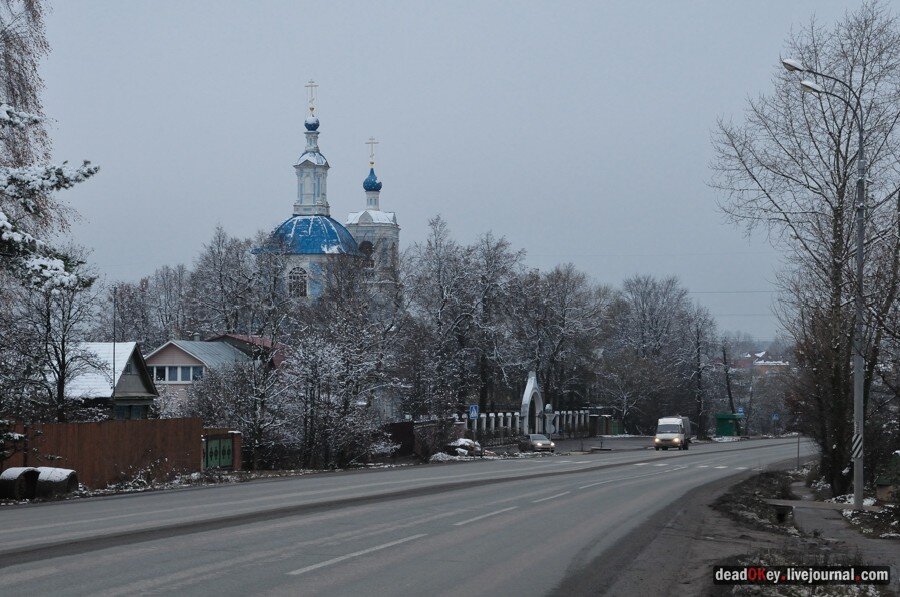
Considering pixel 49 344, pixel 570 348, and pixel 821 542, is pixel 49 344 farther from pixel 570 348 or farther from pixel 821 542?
pixel 570 348

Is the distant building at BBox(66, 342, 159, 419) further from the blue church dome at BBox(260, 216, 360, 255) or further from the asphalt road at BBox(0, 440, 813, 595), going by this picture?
the blue church dome at BBox(260, 216, 360, 255)

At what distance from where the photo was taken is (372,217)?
131000 mm

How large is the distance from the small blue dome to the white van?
247ft

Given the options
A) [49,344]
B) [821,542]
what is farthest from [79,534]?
[49,344]

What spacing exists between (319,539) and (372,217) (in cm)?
11831

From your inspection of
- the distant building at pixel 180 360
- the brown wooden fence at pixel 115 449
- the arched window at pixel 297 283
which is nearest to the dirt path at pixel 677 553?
the brown wooden fence at pixel 115 449

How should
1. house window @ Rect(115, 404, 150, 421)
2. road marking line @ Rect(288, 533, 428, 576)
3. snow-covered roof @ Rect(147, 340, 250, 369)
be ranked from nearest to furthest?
road marking line @ Rect(288, 533, 428, 576) < house window @ Rect(115, 404, 150, 421) < snow-covered roof @ Rect(147, 340, 250, 369)

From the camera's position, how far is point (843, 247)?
28531mm

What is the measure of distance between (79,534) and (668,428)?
55481 millimetres

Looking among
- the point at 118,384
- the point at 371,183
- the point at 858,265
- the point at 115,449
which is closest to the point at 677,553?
the point at 858,265

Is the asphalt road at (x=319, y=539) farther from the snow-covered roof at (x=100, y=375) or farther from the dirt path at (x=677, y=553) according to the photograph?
the snow-covered roof at (x=100, y=375)

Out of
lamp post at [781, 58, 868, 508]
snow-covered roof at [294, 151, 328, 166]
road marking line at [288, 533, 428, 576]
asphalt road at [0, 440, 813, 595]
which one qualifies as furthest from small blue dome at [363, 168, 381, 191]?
road marking line at [288, 533, 428, 576]

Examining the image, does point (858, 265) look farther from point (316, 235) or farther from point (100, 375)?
point (316, 235)

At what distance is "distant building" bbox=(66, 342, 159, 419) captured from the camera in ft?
161
